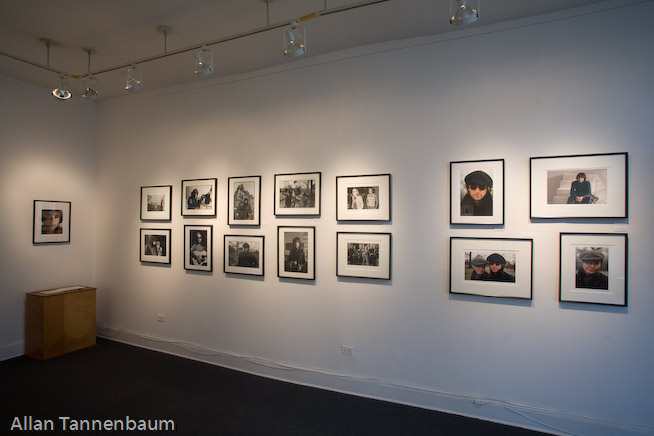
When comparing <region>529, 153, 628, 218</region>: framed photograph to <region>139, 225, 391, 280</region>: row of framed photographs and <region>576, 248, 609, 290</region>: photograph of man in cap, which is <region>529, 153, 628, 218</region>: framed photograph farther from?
<region>139, 225, 391, 280</region>: row of framed photographs

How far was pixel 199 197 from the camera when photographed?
4469mm

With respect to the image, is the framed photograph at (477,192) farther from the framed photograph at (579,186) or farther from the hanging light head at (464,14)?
the hanging light head at (464,14)

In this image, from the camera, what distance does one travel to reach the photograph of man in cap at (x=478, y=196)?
3.10 metres

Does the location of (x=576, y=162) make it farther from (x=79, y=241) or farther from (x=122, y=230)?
(x=79, y=241)

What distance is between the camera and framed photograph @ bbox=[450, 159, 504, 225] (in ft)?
10.1

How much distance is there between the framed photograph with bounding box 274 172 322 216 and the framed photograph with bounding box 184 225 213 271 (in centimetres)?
108

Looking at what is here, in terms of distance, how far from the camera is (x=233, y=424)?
302 cm

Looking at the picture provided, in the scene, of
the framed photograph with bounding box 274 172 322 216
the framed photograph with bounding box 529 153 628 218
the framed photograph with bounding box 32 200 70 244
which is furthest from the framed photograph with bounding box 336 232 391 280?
the framed photograph with bounding box 32 200 70 244

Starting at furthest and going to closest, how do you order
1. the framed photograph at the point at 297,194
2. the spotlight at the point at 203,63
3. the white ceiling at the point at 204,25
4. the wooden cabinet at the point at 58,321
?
the wooden cabinet at the point at 58,321, the framed photograph at the point at 297,194, the spotlight at the point at 203,63, the white ceiling at the point at 204,25

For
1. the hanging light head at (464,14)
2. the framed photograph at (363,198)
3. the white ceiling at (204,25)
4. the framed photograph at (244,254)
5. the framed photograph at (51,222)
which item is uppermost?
the white ceiling at (204,25)


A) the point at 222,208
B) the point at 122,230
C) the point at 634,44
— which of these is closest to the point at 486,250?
the point at 634,44

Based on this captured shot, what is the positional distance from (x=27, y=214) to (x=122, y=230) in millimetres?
1115

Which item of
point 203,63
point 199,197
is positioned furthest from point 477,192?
point 199,197

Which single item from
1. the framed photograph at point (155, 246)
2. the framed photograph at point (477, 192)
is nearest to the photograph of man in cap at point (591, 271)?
the framed photograph at point (477, 192)
